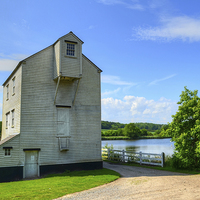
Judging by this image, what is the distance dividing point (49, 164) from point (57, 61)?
736 cm

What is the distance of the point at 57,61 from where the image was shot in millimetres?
16656

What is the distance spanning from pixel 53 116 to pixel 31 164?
3653mm

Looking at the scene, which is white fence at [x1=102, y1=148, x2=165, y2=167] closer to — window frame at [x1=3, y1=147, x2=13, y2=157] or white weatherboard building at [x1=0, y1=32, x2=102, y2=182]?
white weatherboard building at [x1=0, y1=32, x2=102, y2=182]

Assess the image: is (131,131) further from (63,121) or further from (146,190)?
(146,190)

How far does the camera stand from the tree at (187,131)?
1582 cm

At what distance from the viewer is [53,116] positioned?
17.0m

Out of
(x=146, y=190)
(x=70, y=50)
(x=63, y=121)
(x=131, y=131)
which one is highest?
(x=70, y=50)

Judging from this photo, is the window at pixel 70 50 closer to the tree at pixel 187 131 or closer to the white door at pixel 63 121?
the white door at pixel 63 121

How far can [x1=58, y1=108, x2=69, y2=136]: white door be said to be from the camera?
1708cm

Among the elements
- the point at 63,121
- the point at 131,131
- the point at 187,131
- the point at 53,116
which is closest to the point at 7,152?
the point at 53,116

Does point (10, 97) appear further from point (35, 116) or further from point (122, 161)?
point (122, 161)

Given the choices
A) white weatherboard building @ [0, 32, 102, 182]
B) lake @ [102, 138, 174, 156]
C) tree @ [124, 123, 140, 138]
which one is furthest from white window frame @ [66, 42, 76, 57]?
tree @ [124, 123, 140, 138]

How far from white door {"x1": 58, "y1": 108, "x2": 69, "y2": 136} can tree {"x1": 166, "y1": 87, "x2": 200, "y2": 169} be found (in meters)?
7.58

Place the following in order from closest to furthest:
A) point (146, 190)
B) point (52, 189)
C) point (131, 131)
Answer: point (146, 190) < point (52, 189) < point (131, 131)
